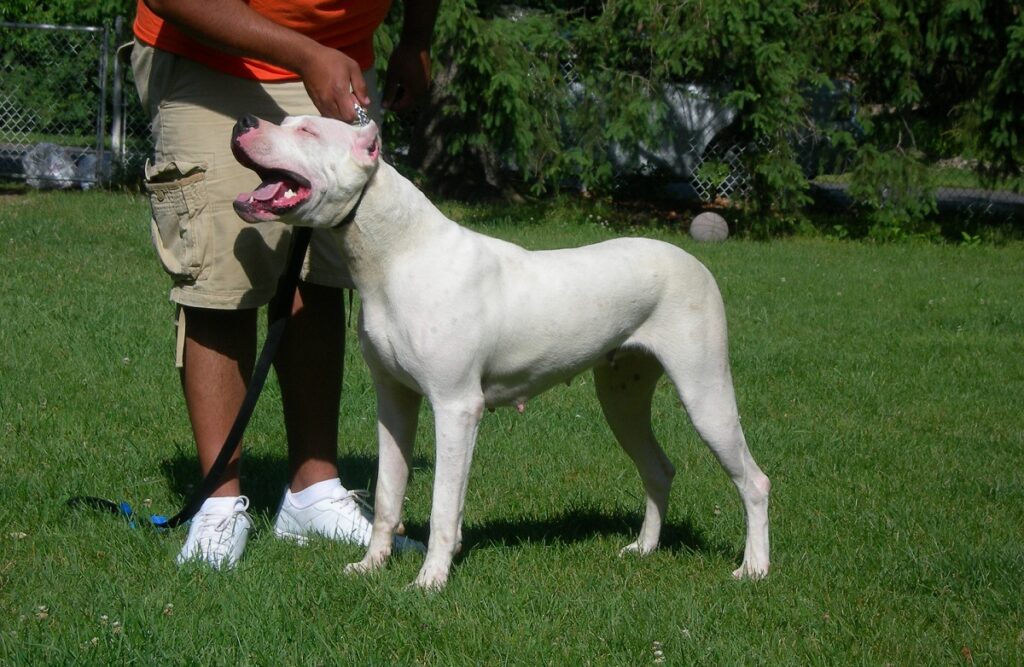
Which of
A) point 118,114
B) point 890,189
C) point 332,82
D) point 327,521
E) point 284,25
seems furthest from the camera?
point 118,114

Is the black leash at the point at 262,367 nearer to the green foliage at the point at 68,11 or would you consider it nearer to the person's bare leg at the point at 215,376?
the person's bare leg at the point at 215,376

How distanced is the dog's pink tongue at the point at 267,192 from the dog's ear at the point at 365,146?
0.72 ft

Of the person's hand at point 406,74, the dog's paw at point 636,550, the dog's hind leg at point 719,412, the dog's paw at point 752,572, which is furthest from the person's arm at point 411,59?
the dog's paw at point 752,572

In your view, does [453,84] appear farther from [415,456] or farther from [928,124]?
[415,456]

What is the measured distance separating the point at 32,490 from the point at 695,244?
892 cm

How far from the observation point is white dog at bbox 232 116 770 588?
10.4 feet

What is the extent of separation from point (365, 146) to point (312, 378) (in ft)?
4.08

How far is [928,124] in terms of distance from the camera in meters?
13.7

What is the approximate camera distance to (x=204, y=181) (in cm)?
372

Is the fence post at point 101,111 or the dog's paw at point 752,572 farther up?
the dog's paw at point 752,572

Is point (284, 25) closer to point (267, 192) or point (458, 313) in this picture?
point (267, 192)

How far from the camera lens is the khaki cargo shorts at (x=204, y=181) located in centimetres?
373

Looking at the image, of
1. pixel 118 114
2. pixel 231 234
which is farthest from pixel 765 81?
pixel 231 234

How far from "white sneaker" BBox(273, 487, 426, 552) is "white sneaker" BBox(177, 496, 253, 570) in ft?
0.55
